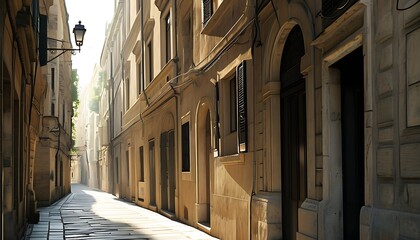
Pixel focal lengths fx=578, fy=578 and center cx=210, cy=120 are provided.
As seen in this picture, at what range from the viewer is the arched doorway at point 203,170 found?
13.1 metres

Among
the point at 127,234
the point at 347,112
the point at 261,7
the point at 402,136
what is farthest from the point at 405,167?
the point at 127,234

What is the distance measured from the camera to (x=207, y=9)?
12367mm

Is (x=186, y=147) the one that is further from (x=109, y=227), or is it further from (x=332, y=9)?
(x=332, y=9)

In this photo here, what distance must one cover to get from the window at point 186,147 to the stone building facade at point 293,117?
0.05 metres

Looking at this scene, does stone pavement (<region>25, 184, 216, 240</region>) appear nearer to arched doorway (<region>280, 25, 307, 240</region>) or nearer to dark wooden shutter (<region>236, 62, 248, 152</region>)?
dark wooden shutter (<region>236, 62, 248, 152</region>)

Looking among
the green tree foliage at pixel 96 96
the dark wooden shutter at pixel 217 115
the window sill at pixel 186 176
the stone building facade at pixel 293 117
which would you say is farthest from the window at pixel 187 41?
the green tree foliage at pixel 96 96

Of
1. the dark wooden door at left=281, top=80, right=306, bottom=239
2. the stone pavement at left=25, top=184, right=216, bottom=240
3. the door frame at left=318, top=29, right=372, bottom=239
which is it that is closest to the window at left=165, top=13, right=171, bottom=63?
the stone pavement at left=25, top=184, right=216, bottom=240


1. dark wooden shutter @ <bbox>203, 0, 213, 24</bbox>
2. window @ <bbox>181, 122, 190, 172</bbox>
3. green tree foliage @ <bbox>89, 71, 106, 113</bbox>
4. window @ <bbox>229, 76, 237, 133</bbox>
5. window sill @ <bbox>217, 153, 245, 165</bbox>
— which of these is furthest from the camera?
green tree foliage @ <bbox>89, 71, 106, 113</bbox>

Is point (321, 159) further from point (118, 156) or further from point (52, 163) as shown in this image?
point (118, 156)

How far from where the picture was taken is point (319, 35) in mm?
6145

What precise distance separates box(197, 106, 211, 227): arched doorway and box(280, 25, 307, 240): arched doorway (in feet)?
16.4

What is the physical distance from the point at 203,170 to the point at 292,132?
5.49 m

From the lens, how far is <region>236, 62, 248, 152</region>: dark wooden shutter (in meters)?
9.30

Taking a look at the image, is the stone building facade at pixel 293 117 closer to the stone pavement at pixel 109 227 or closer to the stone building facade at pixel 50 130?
the stone pavement at pixel 109 227
